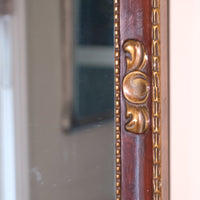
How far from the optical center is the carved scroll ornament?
445mm

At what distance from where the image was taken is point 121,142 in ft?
1.52

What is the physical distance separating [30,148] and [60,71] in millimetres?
112

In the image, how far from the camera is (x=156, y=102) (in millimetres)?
445

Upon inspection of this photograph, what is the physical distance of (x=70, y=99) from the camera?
0.48 metres

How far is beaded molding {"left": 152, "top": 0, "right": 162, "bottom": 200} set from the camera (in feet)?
1.44

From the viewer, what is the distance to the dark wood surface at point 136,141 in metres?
0.44

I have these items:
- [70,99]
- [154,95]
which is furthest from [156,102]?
[70,99]

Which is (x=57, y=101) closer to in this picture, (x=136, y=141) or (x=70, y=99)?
(x=70, y=99)

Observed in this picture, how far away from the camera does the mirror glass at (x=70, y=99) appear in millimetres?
466

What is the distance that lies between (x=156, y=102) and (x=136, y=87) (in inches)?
1.2

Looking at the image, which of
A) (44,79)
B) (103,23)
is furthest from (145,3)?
(44,79)

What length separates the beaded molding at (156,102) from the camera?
44 centimetres

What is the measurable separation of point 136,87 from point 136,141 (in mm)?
69
